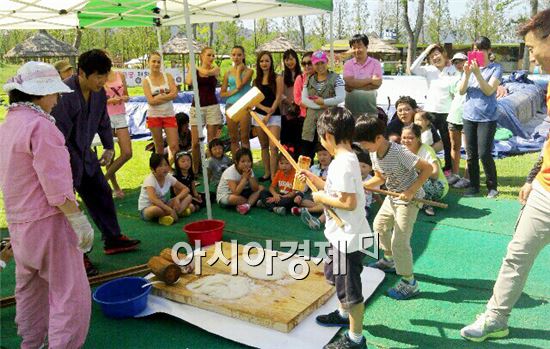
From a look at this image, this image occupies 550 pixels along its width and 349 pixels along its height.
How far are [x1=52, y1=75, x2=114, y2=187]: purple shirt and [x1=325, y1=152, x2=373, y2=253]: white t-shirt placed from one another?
7.13 feet

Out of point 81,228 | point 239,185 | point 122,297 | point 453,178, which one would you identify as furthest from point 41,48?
point 81,228

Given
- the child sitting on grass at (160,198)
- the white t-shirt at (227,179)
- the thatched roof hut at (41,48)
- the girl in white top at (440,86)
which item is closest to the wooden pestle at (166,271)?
the child sitting on grass at (160,198)

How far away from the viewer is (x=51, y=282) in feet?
8.36

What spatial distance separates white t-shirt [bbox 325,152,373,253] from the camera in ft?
8.24

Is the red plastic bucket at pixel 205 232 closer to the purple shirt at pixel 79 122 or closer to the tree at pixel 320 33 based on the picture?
the purple shirt at pixel 79 122

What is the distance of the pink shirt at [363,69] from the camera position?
5.67m

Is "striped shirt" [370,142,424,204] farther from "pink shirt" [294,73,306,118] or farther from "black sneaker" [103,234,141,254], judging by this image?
"pink shirt" [294,73,306,118]

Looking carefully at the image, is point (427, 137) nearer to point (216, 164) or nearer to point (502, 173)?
point (502, 173)

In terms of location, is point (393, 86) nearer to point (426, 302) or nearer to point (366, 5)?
point (426, 302)

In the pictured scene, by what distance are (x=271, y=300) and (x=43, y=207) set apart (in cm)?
156

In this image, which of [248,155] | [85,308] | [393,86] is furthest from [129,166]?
[393,86]

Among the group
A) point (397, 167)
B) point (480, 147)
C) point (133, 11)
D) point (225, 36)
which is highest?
point (225, 36)

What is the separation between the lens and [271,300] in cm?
320

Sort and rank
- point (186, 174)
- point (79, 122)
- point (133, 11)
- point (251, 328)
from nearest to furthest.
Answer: point (251, 328), point (79, 122), point (186, 174), point (133, 11)
